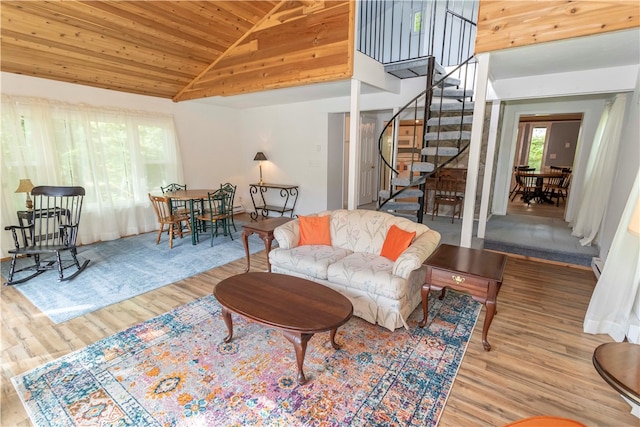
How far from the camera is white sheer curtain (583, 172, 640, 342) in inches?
88.4

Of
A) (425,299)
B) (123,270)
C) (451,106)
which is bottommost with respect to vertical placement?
(123,270)

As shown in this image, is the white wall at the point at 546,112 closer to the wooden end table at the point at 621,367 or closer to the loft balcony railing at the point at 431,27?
the loft balcony railing at the point at 431,27

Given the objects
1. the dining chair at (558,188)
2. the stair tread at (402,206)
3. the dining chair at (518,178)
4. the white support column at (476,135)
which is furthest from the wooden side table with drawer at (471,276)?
the dining chair at (518,178)

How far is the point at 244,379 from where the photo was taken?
6.54 ft

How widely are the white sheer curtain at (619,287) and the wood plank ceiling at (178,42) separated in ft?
10.5

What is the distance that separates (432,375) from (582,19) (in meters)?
3.21

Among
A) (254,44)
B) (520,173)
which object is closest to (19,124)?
(254,44)

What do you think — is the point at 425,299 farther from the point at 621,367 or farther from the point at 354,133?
the point at 354,133

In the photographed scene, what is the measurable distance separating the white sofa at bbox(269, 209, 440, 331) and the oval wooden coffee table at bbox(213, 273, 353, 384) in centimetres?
43

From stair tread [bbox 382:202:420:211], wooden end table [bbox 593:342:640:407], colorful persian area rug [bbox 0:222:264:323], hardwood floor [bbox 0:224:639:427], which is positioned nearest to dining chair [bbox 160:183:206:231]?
colorful persian area rug [bbox 0:222:264:323]

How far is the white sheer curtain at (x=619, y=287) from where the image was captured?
2.25m

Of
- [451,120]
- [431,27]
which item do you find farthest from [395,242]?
[431,27]

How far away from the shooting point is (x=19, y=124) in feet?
13.2

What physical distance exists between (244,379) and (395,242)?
1756 millimetres
